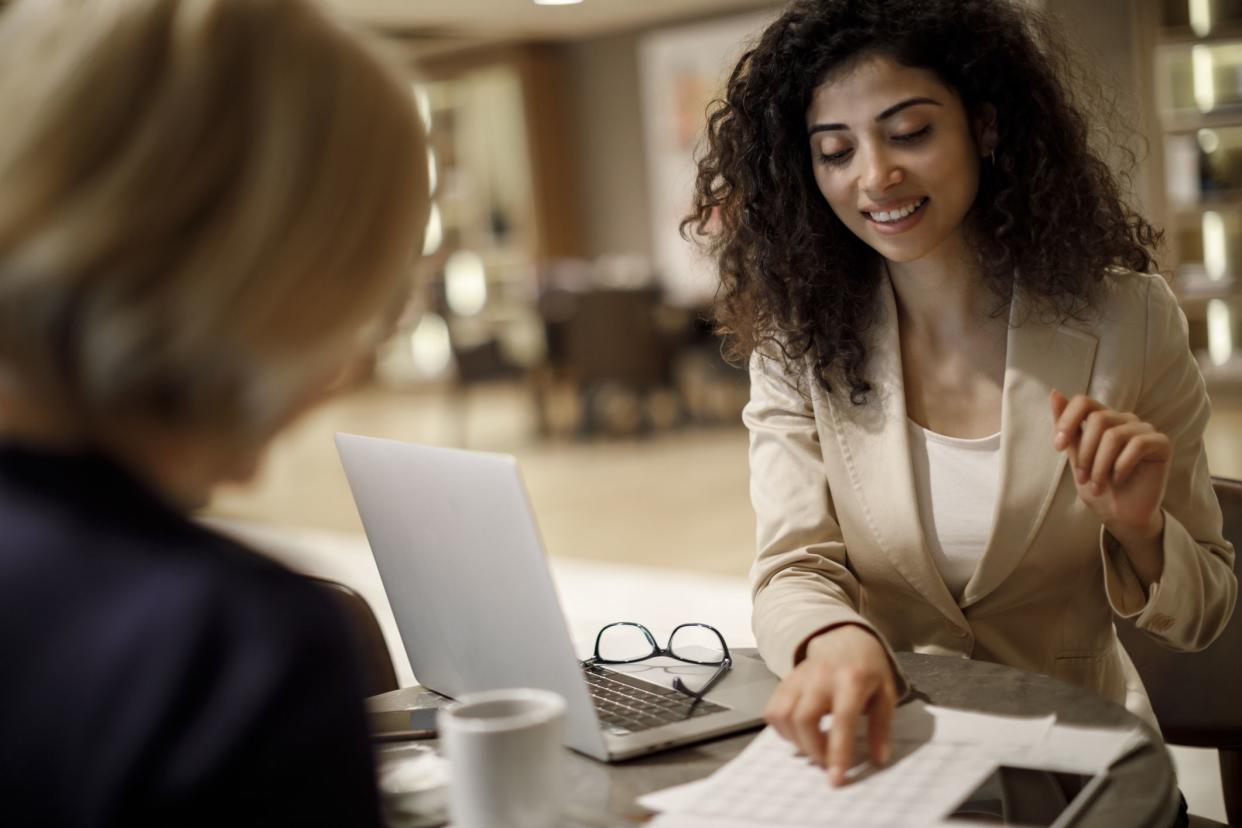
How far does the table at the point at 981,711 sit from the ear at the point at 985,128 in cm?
65

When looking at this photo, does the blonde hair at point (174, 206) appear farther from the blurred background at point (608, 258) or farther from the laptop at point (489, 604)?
the blurred background at point (608, 258)

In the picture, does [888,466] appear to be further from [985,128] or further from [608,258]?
[608,258]

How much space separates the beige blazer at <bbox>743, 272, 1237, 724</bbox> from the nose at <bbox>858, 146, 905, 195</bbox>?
0.22 m

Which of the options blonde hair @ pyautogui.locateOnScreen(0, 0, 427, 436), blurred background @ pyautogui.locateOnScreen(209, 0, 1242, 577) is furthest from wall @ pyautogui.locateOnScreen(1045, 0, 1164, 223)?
blonde hair @ pyautogui.locateOnScreen(0, 0, 427, 436)

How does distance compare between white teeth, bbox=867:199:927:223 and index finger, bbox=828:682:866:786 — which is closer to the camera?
index finger, bbox=828:682:866:786

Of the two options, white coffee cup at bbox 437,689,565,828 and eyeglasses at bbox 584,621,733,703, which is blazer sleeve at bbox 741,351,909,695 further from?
white coffee cup at bbox 437,689,565,828

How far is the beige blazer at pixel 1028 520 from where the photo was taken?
1.44 metres

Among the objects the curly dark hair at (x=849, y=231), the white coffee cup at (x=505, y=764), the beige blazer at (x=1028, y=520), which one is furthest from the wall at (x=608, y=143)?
the white coffee cup at (x=505, y=764)

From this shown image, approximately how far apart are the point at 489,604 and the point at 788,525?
0.53m

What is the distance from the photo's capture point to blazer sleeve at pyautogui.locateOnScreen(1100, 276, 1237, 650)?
4.48 feet

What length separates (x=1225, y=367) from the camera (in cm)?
731

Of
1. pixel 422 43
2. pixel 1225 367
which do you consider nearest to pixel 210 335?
pixel 1225 367

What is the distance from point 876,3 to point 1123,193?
43 centimetres

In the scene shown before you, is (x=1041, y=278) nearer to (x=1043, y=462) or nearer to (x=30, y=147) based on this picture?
(x=1043, y=462)
